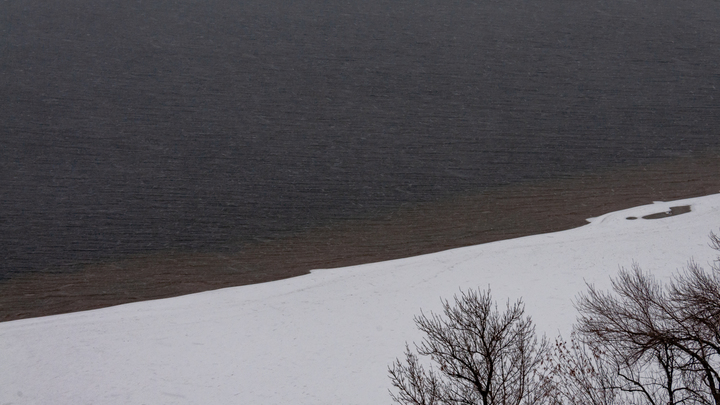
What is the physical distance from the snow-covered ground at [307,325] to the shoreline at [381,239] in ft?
0.99

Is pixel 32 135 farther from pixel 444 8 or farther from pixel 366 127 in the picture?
pixel 444 8

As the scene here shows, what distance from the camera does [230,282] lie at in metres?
12.5

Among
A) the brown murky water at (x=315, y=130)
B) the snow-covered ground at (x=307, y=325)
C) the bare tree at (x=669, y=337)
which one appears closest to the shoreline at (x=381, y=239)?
the brown murky water at (x=315, y=130)

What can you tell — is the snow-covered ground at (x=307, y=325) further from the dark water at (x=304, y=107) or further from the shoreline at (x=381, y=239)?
the dark water at (x=304, y=107)

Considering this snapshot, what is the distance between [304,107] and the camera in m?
17.5

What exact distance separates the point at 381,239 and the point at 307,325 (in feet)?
8.62

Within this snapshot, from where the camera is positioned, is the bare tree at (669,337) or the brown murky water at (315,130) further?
the brown murky water at (315,130)

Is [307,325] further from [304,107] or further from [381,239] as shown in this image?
[304,107]

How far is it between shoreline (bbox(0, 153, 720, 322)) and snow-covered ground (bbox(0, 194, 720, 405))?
30cm

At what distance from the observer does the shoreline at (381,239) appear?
12.2m

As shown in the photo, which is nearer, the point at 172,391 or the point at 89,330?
the point at 172,391

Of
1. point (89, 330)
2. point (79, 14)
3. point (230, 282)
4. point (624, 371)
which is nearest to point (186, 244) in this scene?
point (230, 282)

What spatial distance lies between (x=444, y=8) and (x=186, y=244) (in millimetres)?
12862

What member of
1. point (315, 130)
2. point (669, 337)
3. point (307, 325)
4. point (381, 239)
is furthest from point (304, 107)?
point (669, 337)
